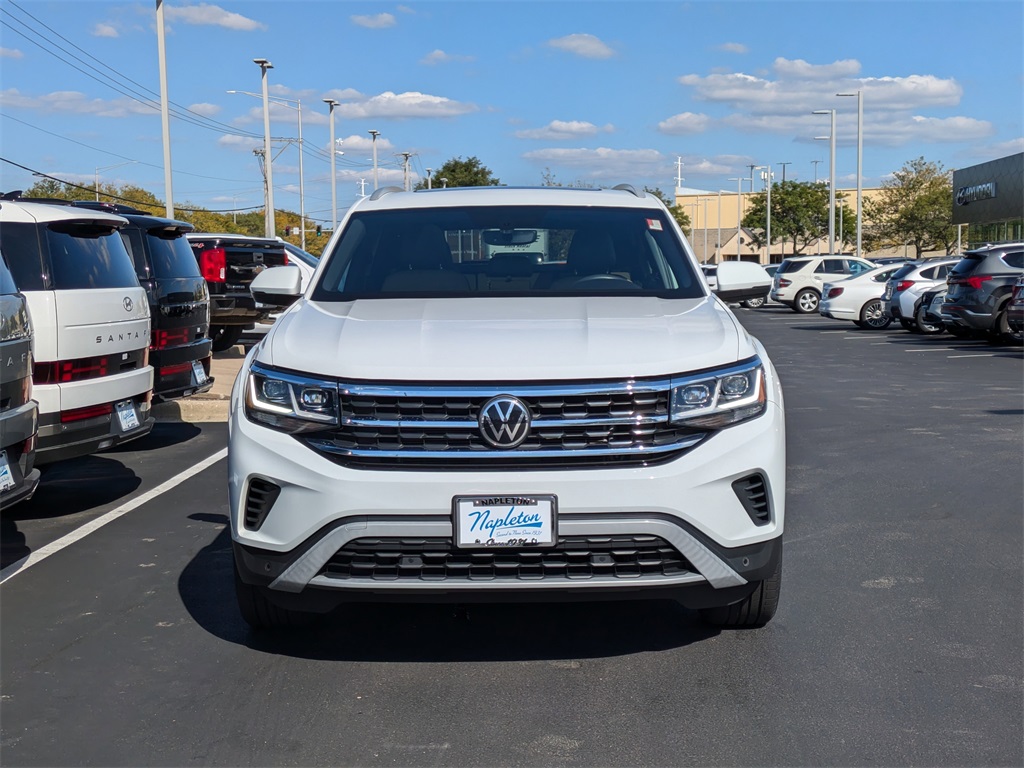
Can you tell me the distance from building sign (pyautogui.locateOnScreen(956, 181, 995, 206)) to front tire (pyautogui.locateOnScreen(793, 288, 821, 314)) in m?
22.8

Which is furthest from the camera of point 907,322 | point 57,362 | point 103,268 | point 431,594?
point 907,322

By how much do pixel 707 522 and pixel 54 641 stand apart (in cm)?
271

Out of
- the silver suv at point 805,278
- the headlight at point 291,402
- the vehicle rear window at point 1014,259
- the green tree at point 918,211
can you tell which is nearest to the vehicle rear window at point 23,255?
the headlight at point 291,402

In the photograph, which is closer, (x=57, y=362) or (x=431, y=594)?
(x=431, y=594)

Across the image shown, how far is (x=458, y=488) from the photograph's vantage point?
13.1 ft

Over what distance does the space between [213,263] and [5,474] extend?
12.1 meters

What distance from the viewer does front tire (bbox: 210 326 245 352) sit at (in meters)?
18.5

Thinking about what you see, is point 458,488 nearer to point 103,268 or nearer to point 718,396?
point 718,396

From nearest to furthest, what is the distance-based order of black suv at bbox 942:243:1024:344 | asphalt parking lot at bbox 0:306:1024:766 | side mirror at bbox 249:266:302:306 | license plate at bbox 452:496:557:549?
asphalt parking lot at bbox 0:306:1024:766, license plate at bbox 452:496:557:549, side mirror at bbox 249:266:302:306, black suv at bbox 942:243:1024:344

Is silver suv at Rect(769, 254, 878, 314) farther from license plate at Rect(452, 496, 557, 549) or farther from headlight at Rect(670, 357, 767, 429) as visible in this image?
license plate at Rect(452, 496, 557, 549)

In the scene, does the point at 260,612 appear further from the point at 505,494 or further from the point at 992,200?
the point at 992,200

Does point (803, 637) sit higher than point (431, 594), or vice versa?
point (431, 594)

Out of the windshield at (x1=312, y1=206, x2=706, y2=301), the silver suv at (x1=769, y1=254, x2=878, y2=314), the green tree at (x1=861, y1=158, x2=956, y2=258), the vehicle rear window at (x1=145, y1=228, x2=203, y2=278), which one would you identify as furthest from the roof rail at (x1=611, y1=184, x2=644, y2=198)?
the green tree at (x1=861, y1=158, x2=956, y2=258)

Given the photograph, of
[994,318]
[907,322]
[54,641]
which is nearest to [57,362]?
[54,641]
